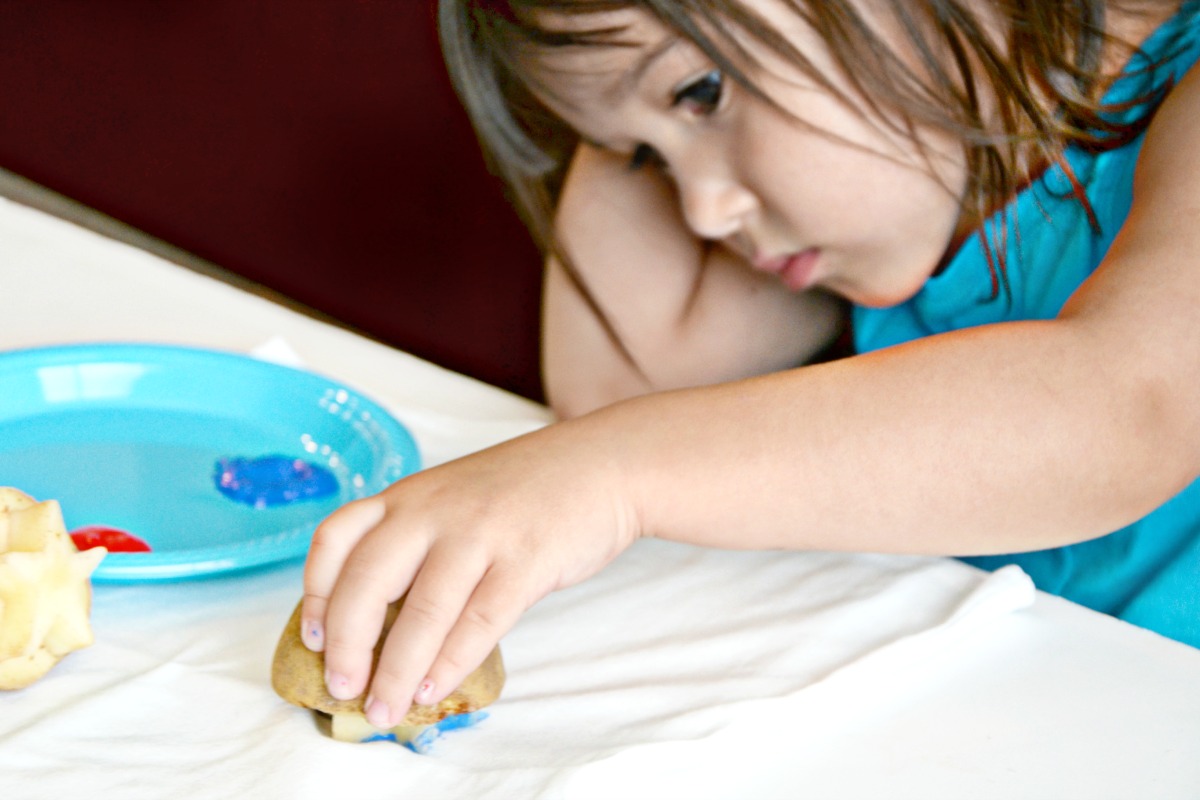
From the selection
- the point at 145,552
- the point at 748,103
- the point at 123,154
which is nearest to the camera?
the point at 145,552

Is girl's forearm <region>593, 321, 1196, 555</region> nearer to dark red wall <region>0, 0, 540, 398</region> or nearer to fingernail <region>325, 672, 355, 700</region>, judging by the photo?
fingernail <region>325, 672, 355, 700</region>

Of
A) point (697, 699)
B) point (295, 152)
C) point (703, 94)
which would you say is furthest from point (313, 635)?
point (295, 152)

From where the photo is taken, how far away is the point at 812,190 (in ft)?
2.13

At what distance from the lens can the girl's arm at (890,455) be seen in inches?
17.8

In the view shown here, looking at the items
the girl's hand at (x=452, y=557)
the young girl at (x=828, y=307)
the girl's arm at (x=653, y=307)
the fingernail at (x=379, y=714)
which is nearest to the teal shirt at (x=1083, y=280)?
the young girl at (x=828, y=307)

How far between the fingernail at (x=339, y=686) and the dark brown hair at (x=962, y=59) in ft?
1.15

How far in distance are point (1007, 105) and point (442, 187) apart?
657 millimetres

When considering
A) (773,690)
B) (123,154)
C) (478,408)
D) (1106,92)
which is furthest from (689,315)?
(123,154)

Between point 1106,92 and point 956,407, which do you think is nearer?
point 956,407

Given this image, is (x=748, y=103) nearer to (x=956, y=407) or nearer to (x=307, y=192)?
(x=956, y=407)

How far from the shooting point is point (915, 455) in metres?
0.47

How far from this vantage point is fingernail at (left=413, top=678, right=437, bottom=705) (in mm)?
404

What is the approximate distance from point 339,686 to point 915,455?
0.24 meters

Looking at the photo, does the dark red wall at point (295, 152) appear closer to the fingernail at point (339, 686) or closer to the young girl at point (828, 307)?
the young girl at point (828, 307)
